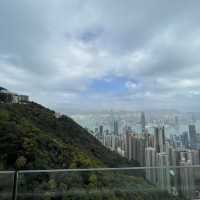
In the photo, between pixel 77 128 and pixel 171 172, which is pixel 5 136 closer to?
pixel 77 128

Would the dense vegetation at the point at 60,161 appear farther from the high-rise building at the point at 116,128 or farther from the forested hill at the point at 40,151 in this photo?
the high-rise building at the point at 116,128

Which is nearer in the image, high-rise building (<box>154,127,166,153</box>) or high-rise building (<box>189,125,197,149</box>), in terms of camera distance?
high-rise building (<box>189,125,197,149</box>)

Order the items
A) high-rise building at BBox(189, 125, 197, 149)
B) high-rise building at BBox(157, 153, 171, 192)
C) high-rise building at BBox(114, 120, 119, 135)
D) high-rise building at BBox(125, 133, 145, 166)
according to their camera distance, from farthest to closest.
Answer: high-rise building at BBox(114, 120, 119, 135) < high-rise building at BBox(125, 133, 145, 166) < high-rise building at BBox(189, 125, 197, 149) < high-rise building at BBox(157, 153, 171, 192)

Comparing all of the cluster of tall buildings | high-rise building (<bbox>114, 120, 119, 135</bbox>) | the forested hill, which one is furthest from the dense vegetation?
high-rise building (<bbox>114, 120, 119, 135</bbox>)

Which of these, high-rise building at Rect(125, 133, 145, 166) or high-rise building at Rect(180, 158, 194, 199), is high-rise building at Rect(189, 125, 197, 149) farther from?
high-rise building at Rect(180, 158, 194, 199)

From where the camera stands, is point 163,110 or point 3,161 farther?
point 163,110

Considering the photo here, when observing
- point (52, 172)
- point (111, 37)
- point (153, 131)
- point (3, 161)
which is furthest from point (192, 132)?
point (52, 172)

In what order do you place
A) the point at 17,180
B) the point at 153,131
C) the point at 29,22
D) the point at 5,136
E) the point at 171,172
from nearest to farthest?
the point at 17,180
the point at 171,172
the point at 29,22
the point at 5,136
the point at 153,131

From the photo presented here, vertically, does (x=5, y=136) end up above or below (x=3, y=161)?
above
